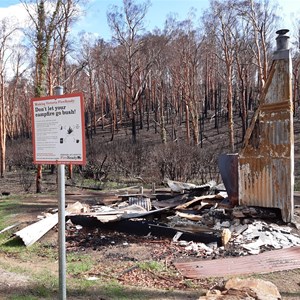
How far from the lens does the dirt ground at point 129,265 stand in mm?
5660

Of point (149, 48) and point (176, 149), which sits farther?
point (149, 48)

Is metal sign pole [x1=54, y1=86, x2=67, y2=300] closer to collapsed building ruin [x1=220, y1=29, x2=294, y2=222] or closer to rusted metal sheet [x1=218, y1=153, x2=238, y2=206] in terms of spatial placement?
collapsed building ruin [x1=220, y1=29, x2=294, y2=222]

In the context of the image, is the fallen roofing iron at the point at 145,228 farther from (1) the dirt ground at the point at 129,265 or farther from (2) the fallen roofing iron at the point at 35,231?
(2) the fallen roofing iron at the point at 35,231

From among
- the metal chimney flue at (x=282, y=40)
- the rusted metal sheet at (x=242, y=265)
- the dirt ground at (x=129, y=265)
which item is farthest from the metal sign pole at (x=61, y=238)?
the metal chimney flue at (x=282, y=40)

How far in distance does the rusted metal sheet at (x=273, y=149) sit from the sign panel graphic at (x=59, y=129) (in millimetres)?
6638

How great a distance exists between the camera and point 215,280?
6.09m

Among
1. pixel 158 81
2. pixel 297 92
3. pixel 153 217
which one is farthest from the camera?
pixel 297 92

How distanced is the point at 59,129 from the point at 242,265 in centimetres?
457

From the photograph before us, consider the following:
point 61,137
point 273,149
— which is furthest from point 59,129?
point 273,149

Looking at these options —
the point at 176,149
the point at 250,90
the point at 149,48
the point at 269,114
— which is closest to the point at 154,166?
the point at 176,149

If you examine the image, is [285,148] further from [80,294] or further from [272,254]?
[80,294]

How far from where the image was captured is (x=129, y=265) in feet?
22.0

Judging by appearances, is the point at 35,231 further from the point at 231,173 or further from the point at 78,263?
the point at 231,173

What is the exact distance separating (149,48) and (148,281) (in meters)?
33.9
